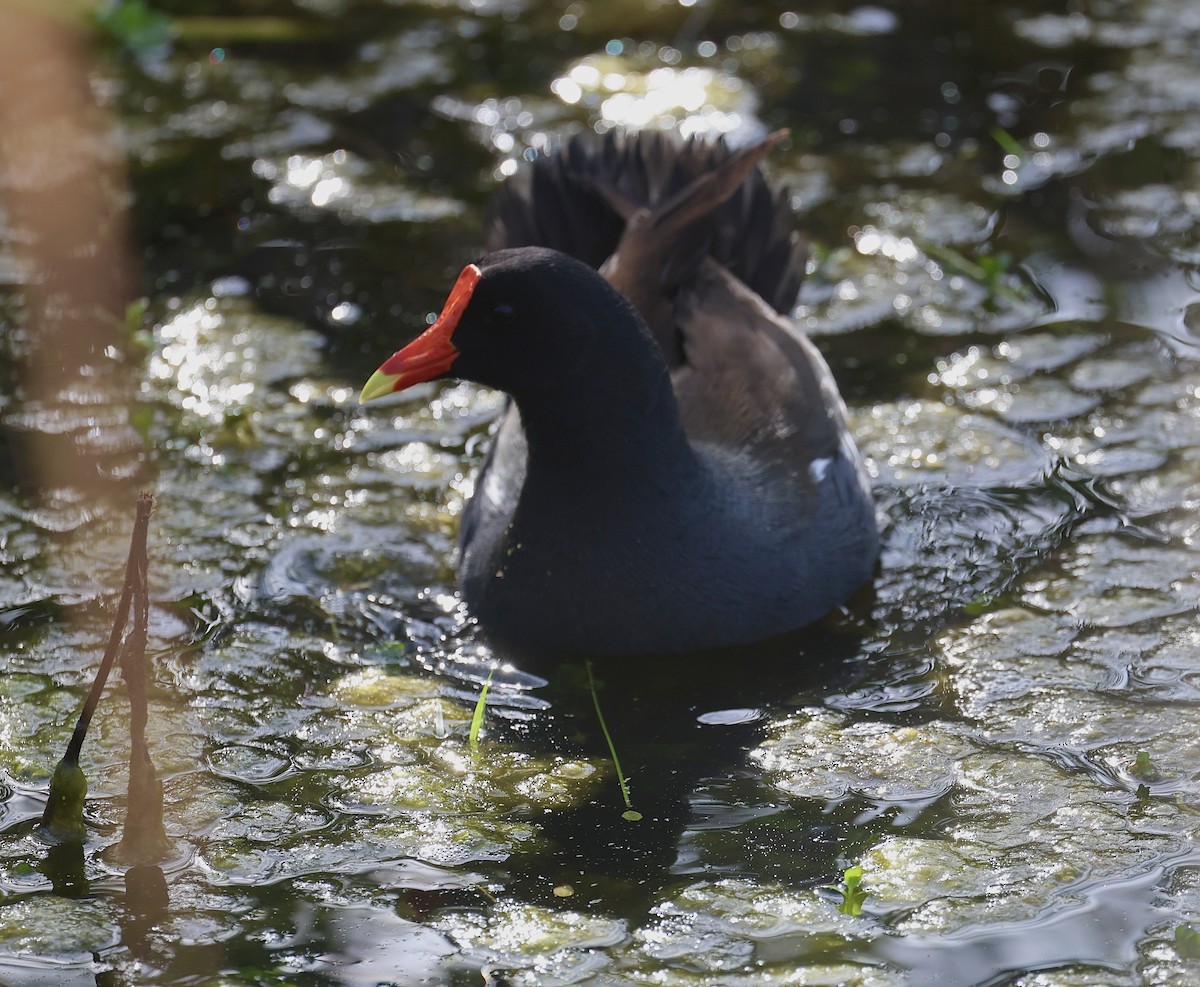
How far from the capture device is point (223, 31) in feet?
22.2

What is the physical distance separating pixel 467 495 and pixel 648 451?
880mm

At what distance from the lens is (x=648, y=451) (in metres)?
3.76

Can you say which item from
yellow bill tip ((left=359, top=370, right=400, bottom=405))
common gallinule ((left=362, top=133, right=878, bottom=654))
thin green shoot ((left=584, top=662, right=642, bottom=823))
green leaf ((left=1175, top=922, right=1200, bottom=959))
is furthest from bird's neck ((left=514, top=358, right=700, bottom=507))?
green leaf ((left=1175, top=922, right=1200, bottom=959))

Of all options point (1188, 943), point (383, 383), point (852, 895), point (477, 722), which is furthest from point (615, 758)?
point (1188, 943)

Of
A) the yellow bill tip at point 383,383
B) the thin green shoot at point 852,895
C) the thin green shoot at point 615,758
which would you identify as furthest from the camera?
the yellow bill tip at point 383,383

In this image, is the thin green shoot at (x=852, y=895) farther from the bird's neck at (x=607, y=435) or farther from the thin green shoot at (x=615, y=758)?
the bird's neck at (x=607, y=435)

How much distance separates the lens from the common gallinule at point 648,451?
3676 millimetres

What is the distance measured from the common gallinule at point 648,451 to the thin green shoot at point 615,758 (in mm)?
80

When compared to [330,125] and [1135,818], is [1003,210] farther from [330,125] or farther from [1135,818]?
[1135,818]

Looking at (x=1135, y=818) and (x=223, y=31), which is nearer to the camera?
(x=1135, y=818)

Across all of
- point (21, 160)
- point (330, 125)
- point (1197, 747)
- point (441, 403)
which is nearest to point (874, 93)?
point (330, 125)

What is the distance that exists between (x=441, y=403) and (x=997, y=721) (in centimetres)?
195

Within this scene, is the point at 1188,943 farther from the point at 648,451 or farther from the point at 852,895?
the point at 648,451

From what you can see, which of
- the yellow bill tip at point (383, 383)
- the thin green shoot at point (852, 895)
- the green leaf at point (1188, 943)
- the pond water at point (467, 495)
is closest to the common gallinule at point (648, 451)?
the yellow bill tip at point (383, 383)
